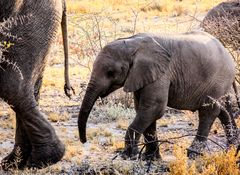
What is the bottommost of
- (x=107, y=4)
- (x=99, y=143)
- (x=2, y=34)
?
(x=107, y=4)

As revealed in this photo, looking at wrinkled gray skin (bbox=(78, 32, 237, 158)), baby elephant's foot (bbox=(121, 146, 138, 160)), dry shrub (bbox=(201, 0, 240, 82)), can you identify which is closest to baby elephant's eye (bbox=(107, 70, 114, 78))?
wrinkled gray skin (bbox=(78, 32, 237, 158))

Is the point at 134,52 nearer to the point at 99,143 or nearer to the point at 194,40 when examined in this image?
the point at 194,40

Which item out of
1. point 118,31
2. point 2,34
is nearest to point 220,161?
point 2,34

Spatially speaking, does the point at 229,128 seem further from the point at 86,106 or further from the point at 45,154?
the point at 45,154

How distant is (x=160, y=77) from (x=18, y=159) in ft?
4.29

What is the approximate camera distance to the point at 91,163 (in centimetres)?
587

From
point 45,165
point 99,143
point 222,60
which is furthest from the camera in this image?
→ point 99,143

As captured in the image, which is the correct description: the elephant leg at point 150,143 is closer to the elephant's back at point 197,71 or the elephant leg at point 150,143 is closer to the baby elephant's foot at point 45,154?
the elephant's back at point 197,71

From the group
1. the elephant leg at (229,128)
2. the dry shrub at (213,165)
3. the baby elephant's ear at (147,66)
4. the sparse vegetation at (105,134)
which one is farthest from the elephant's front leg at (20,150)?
the elephant leg at (229,128)

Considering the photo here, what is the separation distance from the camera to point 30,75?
513cm

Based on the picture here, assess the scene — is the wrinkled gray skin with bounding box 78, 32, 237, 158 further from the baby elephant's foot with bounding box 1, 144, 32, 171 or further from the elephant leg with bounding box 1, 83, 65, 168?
the baby elephant's foot with bounding box 1, 144, 32, 171

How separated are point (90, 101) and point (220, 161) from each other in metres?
1.15

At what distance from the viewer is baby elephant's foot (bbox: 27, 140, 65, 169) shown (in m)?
5.29

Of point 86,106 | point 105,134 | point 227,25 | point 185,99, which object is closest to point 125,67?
point 86,106
